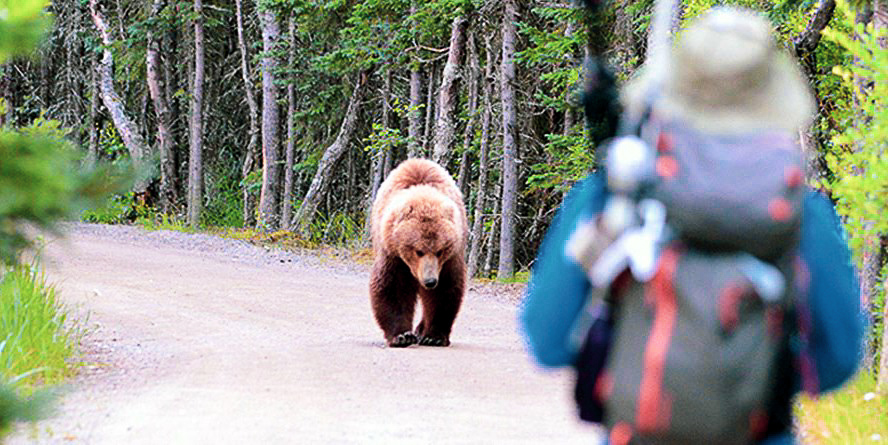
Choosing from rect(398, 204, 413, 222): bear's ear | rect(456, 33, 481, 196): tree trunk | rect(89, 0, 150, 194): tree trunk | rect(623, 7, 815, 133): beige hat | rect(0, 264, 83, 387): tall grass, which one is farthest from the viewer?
rect(89, 0, 150, 194): tree trunk

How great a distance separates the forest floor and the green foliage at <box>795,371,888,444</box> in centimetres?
132

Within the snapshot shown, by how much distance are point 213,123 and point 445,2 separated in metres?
18.0

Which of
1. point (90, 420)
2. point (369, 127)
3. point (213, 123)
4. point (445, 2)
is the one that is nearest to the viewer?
point (90, 420)

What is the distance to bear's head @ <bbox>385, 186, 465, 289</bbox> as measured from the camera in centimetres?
1075

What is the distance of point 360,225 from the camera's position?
27328 mm

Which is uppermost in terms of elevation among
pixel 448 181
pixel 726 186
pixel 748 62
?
pixel 748 62

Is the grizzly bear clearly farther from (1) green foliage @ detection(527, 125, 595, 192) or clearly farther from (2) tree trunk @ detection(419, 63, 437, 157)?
(2) tree trunk @ detection(419, 63, 437, 157)

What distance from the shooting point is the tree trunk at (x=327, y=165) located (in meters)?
26.2

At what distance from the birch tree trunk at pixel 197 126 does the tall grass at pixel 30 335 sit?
750 inches

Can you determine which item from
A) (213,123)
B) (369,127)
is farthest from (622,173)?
(213,123)

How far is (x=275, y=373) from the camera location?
29.8ft

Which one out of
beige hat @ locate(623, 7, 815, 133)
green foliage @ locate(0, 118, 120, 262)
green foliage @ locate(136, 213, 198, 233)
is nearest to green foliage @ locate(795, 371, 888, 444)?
beige hat @ locate(623, 7, 815, 133)

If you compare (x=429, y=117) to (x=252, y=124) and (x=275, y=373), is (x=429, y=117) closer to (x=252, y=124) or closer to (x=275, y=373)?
(x=252, y=124)

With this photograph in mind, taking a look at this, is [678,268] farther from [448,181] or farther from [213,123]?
[213,123]
